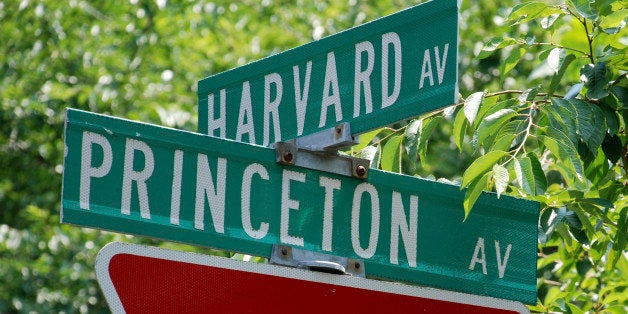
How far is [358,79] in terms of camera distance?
2004 millimetres

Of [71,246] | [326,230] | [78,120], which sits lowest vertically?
[71,246]

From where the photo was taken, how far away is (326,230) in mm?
1937

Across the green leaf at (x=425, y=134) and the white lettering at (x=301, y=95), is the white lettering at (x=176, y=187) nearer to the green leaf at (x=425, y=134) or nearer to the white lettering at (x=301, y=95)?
the white lettering at (x=301, y=95)

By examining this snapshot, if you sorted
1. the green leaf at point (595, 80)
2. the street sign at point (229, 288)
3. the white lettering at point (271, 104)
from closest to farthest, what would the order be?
the street sign at point (229, 288) → the white lettering at point (271, 104) → the green leaf at point (595, 80)

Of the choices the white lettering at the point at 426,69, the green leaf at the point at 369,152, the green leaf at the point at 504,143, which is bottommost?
A: the green leaf at the point at 369,152

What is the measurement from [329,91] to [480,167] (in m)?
0.32

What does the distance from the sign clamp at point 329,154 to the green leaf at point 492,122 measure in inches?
17.8

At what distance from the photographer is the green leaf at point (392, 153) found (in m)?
2.52

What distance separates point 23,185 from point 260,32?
193cm

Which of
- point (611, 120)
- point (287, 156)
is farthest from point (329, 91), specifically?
point (611, 120)

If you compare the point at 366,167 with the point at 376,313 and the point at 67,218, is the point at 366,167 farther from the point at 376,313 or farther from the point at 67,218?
the point at 67,218

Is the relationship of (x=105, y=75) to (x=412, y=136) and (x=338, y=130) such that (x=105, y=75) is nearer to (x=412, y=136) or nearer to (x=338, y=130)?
(x=412, y=136)

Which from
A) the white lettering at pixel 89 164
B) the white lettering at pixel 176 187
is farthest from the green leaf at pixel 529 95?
the white lettering at pixel 89 164

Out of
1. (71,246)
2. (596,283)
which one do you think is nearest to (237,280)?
(596,283)
